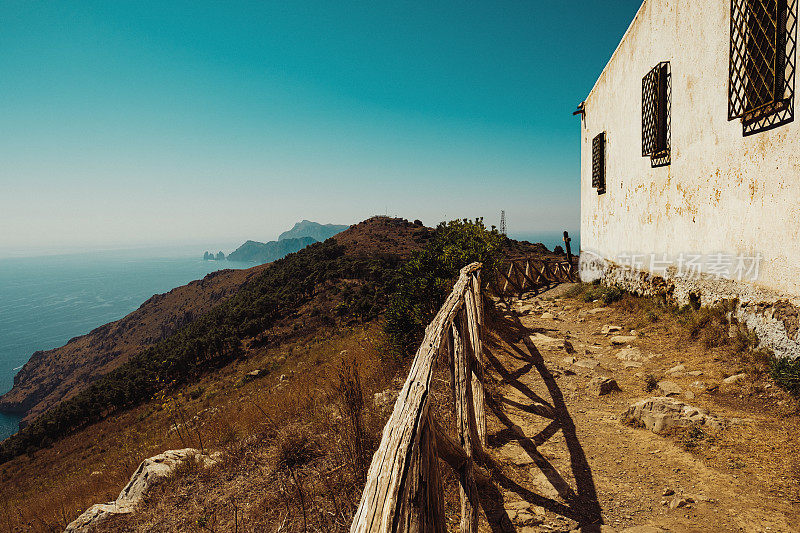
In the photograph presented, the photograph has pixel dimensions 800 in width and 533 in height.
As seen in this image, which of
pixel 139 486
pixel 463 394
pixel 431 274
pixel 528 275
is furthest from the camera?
pixel 528 275

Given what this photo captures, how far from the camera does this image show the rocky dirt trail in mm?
2770

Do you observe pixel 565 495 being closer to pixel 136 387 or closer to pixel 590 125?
pixel 590 125

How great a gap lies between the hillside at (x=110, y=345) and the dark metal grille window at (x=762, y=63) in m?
66.9

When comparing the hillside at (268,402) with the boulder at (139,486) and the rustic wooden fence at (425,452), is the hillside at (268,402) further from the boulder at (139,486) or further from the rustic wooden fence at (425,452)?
the rustic wooden fence at (425,452)

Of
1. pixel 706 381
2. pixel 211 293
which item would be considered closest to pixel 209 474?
pixel 706 381

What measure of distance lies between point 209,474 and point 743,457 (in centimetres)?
596

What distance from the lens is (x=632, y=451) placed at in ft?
11.9

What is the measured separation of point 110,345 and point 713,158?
285 feet

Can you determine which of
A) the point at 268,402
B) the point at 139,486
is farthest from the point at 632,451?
the point at 268,402

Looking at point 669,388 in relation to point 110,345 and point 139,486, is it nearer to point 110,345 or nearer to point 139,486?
point 139,486

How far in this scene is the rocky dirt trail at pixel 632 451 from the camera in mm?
2770

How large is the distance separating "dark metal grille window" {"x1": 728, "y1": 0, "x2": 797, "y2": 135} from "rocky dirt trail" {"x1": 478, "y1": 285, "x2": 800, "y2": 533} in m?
3.37

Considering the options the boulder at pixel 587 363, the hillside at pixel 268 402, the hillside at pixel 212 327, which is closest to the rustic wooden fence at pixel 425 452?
the hillside at pixel 268 402

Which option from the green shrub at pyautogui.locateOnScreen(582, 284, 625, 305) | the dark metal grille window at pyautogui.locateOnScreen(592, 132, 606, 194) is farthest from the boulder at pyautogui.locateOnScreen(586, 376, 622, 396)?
the dark metal grille window at pyautogui.locateOnScreen(592, 132, 606, 194)
